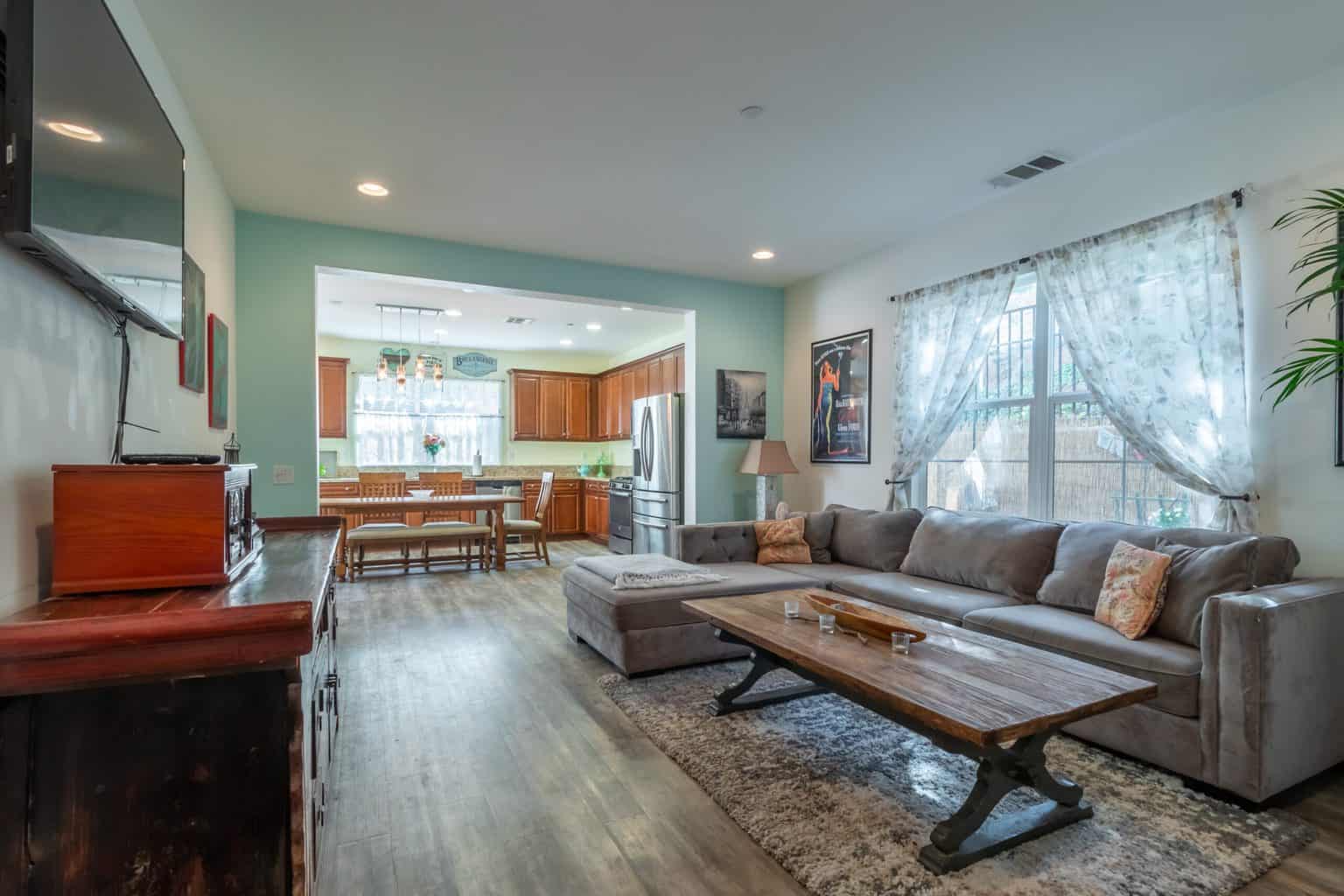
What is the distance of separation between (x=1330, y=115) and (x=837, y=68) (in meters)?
2.02

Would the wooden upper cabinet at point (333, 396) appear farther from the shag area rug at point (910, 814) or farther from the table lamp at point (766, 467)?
the shag area rug at point (910, 814)

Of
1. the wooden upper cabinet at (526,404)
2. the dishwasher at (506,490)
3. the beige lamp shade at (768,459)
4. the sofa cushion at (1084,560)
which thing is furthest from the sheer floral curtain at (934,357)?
the wooden upper cabinet at (526,404)

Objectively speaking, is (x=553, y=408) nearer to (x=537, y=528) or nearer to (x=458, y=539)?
(x=537, y=528)

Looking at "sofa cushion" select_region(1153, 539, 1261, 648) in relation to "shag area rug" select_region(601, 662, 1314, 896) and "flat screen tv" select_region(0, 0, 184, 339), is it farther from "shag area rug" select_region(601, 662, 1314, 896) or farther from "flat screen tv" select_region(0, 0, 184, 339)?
"flat screen tv" select_region(0, 0, 184, 339)

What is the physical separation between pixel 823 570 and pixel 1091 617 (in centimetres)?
147

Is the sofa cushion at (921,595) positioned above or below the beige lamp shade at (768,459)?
below

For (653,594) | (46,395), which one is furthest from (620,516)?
(46,395)

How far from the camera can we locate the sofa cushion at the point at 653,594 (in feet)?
10.7

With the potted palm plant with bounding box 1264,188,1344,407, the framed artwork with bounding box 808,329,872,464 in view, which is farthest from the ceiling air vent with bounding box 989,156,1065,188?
the framed artwork with bounding box 808,329,872,464

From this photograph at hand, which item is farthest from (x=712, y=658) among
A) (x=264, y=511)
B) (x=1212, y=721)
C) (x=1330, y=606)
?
(x=264, y=511)

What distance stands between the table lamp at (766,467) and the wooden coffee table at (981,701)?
2.83m

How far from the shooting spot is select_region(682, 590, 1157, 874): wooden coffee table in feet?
5.52

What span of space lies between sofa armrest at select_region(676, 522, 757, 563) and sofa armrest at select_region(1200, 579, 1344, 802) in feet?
8.35

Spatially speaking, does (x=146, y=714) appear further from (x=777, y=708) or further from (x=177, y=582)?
(x=777, y=708)
